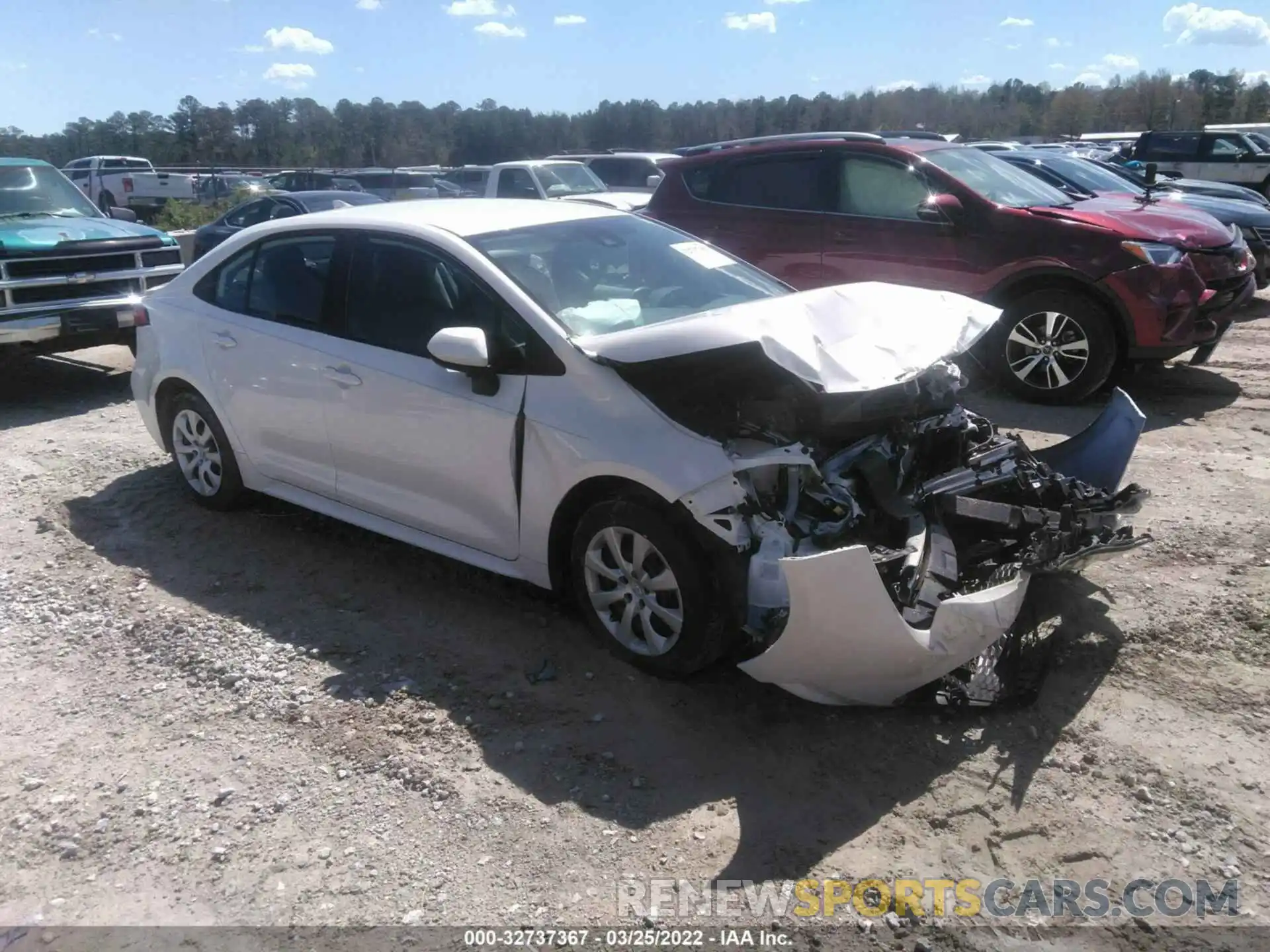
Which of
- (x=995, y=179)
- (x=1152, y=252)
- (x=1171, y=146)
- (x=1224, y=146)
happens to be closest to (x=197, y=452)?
(x=995, y=179)

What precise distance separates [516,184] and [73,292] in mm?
8199

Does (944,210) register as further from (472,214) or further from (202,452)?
(202,452)

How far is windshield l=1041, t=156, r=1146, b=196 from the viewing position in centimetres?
1076

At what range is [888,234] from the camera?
788 cm

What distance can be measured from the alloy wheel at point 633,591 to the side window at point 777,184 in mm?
5231

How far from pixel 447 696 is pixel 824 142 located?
19.8ft

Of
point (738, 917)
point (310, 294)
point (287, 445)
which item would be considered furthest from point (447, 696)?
point (310, 294)

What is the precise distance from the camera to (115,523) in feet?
18.9

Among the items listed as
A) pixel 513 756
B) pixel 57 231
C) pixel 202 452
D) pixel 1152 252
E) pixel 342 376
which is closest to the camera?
pixel 513 756

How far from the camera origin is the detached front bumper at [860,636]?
3.11 m

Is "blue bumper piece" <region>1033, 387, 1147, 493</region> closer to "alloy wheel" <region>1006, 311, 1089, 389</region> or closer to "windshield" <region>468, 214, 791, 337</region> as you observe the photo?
"windshield" <region>468, 214, 791, 337</region>

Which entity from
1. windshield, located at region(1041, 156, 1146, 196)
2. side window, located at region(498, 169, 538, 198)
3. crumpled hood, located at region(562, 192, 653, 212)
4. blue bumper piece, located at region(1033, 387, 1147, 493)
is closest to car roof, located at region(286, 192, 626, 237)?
blue bumper piece, located at region(1033, 387, 1147, 493)

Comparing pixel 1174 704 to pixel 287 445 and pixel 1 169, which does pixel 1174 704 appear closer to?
pixel 287 445

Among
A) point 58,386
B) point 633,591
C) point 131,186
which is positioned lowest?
point 58,386
